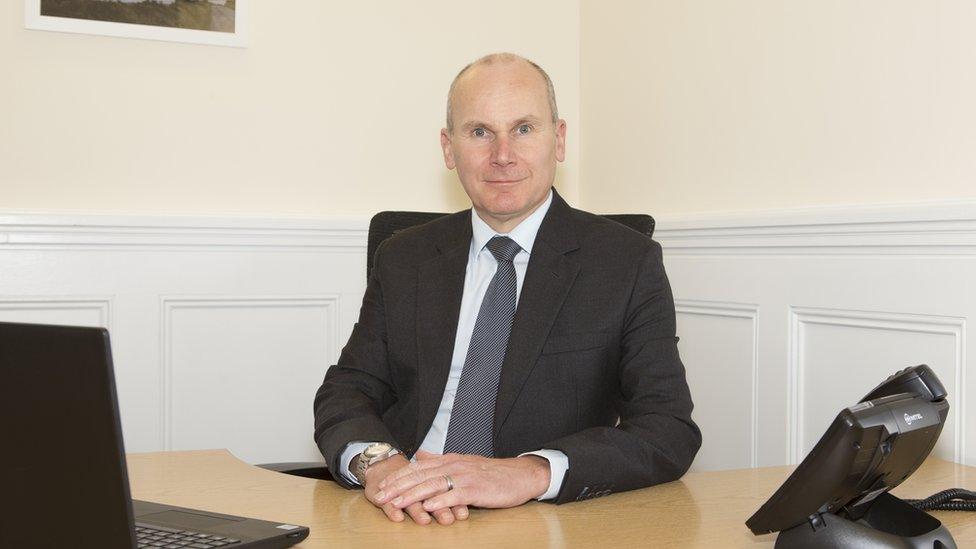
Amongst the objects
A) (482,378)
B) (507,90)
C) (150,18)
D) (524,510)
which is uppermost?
(150,18)

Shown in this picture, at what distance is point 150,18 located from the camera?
2738 mm

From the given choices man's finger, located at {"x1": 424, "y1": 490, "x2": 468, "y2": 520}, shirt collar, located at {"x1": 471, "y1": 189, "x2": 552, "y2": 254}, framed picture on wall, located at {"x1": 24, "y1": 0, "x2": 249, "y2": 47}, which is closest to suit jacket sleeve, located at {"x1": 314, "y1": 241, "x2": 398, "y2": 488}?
shirt collar, located at {"x1": 471, "y1": 189, "x2": 552, "y2": 254}

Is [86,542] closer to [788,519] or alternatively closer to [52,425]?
[52,425]

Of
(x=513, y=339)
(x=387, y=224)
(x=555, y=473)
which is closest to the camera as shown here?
(x=555, y=473)

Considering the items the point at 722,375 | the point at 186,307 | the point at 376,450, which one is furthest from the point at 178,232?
the point at 722,375

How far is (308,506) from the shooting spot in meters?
1.39

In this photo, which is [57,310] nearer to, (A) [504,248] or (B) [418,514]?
(A) [504,248]

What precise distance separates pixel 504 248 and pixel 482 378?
11.1 inches

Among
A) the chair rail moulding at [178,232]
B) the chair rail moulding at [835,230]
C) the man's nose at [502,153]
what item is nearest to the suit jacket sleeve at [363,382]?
the man's nose at [502,153]

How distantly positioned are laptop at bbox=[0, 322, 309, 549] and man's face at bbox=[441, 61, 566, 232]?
1.23 meters

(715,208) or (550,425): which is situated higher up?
(715,208)

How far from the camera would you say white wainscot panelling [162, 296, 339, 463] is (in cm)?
281

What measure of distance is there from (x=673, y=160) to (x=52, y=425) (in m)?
2.09

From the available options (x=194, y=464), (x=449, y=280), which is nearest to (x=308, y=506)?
(x=194, y=464)
